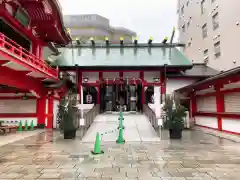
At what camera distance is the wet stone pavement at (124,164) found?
4902mm

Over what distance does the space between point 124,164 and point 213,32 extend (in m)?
17.2

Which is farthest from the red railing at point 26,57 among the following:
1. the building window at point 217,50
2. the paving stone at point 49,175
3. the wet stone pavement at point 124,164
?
the building window at point 217,50

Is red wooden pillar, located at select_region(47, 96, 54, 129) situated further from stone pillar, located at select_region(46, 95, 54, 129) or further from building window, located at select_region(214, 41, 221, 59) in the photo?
building window, located at select_region(214, 41, 221, 59)

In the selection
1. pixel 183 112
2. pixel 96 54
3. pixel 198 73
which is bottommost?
pixel 183 112

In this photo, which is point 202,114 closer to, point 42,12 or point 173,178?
point 173,178

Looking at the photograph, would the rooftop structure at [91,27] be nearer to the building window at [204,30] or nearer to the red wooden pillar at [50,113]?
the building window at [204,30]

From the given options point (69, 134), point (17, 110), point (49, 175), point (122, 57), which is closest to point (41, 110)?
point (17, 110)

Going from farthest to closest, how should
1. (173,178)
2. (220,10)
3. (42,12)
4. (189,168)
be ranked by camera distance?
(220,10), (42,12), (189,168), (173,178)

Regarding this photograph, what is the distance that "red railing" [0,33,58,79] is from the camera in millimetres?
9566

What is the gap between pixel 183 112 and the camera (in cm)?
1049

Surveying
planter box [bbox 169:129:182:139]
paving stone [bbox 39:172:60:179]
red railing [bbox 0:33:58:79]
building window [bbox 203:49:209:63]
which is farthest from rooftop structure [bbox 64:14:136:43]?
paving stone [bbox 39:172:60:179]

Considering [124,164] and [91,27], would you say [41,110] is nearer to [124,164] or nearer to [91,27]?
[124,164]

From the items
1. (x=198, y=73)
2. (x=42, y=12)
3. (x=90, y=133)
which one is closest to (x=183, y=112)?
(x=90, y=133)

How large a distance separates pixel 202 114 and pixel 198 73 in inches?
172
